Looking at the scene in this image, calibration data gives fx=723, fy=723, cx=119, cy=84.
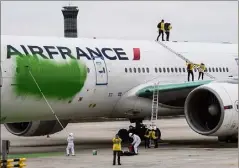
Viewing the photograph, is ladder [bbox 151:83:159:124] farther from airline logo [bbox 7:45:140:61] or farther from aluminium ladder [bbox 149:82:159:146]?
airline logo [bbox 7:45:140:61]

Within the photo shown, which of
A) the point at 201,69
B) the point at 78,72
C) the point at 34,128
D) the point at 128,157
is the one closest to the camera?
the point at 128,157

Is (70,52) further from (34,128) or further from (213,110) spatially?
(213,110)

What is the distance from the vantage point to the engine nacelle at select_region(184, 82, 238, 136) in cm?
2450

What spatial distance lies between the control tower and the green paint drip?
282ft

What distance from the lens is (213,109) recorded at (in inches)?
1005

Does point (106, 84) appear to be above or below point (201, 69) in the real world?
below

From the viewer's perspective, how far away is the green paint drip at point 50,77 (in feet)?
75.9

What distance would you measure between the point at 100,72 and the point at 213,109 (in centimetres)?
419

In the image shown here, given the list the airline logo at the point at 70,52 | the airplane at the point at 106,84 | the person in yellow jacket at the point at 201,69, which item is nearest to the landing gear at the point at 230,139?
the airplane at the point at 106,84

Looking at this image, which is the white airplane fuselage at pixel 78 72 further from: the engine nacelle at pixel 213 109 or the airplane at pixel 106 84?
the engine nacelle at pixel 213 109

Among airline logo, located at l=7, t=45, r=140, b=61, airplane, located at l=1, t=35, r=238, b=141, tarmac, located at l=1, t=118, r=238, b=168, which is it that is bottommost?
tarmac, located at l=1, t=118, r=238, b=168

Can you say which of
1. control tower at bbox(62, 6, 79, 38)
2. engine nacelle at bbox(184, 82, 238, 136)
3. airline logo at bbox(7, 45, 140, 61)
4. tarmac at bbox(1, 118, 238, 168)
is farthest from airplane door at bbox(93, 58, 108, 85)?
control tower at bbox(62, 6, 79, 38)

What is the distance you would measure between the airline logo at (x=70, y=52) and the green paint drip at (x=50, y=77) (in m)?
0.22

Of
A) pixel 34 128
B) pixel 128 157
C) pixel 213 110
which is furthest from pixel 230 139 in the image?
pixel 34 128
